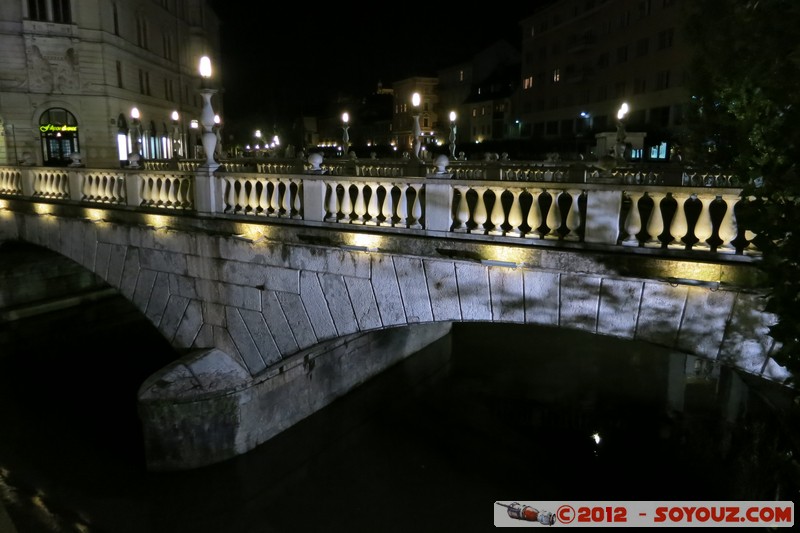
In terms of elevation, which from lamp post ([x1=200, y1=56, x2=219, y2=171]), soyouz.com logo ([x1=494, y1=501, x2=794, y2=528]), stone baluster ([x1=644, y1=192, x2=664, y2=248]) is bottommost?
soyouz.com logo ([x1=494, y1=501, x2=794, y2=528])

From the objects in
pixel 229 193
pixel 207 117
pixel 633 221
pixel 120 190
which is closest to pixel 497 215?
pixel 633 221

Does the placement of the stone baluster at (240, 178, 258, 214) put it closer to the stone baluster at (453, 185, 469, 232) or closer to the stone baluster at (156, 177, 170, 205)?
the stone baluster at (156, 177, 170, 205)

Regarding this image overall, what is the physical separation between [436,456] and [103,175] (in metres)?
8.90

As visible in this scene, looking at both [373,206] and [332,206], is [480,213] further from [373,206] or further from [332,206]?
[332,206]

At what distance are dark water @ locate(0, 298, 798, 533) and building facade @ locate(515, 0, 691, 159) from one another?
18793mm

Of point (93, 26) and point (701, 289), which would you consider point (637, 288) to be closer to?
point (701, 289)

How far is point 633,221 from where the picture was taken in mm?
6555

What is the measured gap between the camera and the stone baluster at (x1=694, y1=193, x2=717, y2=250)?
6188 mm

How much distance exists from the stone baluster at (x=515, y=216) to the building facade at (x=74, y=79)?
72.2 ft

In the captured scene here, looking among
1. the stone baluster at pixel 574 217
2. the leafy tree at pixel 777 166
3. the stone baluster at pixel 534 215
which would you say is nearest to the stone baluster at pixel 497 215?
the stone baluster at pixel 534 215

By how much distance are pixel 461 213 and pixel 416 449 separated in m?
5.57

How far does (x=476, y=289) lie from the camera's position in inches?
295

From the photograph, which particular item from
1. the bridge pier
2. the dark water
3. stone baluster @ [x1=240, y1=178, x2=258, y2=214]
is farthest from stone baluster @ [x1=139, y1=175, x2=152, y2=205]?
the dark water

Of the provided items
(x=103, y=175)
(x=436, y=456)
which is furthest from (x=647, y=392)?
(x=103, y=175)
